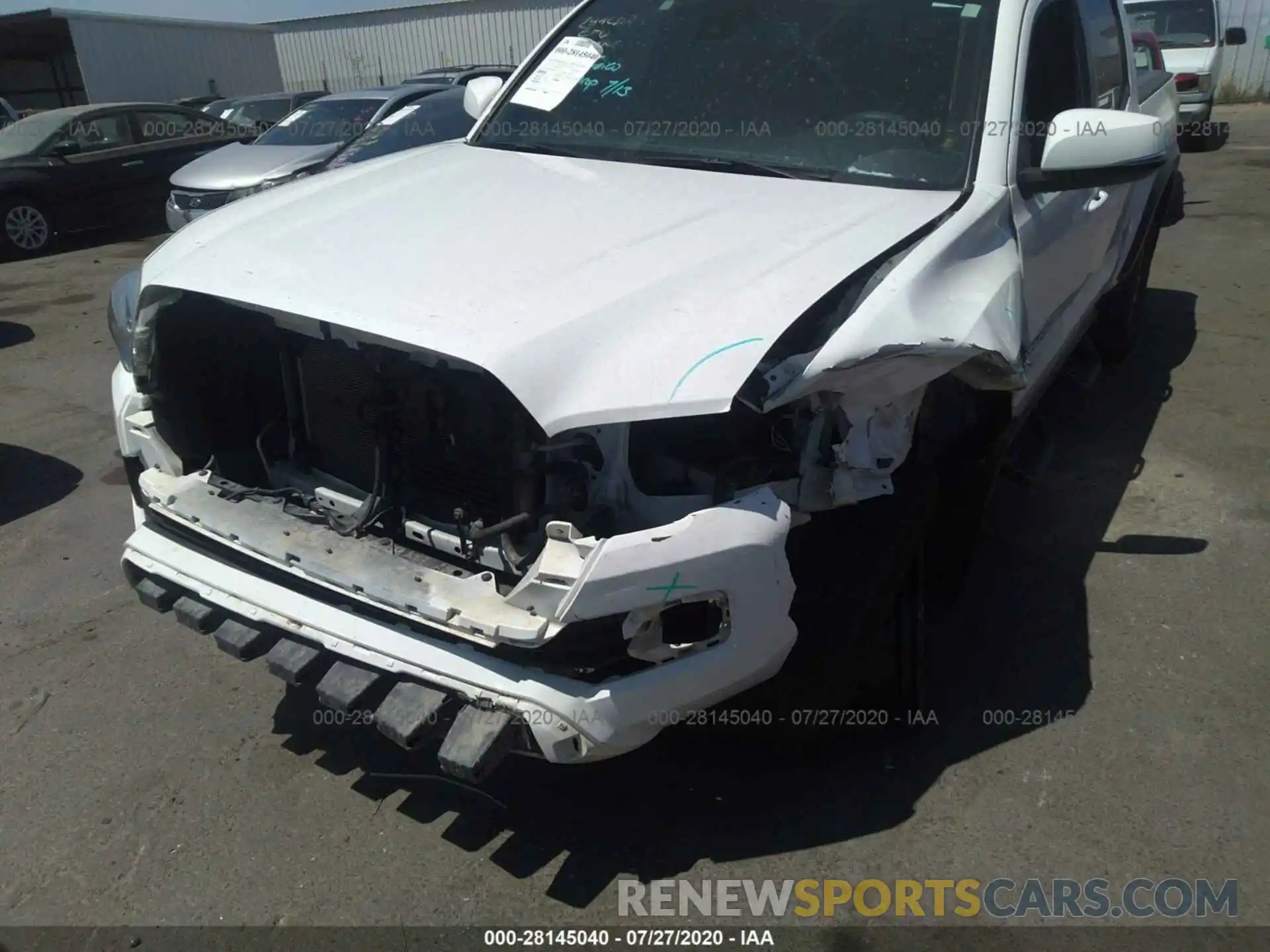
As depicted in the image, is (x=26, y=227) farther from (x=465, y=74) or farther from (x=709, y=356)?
(x=709, y=356)

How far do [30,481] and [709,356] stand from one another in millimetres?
3874

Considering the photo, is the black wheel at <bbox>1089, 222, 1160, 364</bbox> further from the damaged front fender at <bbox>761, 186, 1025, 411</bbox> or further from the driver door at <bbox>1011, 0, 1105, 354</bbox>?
the damaged front fender at <bbox>761, 186, 1025, 411</bbox>

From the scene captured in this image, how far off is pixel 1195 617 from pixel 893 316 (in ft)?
6.01

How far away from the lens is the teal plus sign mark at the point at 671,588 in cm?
191

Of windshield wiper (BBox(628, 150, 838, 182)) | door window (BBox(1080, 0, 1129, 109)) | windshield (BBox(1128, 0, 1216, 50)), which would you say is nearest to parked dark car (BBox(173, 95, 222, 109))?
windshield (BBox(1128, 0, 1216, 50))

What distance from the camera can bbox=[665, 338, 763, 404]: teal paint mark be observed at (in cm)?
190

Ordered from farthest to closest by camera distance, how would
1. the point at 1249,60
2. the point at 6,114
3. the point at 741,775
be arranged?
the point at 1249,60 < the point at 6,114 < the point at 741,775

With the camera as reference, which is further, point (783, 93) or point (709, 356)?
point (783, 93)

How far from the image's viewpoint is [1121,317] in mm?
5254

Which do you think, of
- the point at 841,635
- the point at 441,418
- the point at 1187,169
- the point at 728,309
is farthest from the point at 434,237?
the point at 1187,169

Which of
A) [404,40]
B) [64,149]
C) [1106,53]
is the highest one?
[1106,53]

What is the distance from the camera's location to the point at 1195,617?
3.20 meters

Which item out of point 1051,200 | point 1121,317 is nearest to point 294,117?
point 1121,317

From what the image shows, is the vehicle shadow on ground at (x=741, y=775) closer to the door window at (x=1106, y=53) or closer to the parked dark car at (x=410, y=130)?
the door window at (x=1106, y=53)
